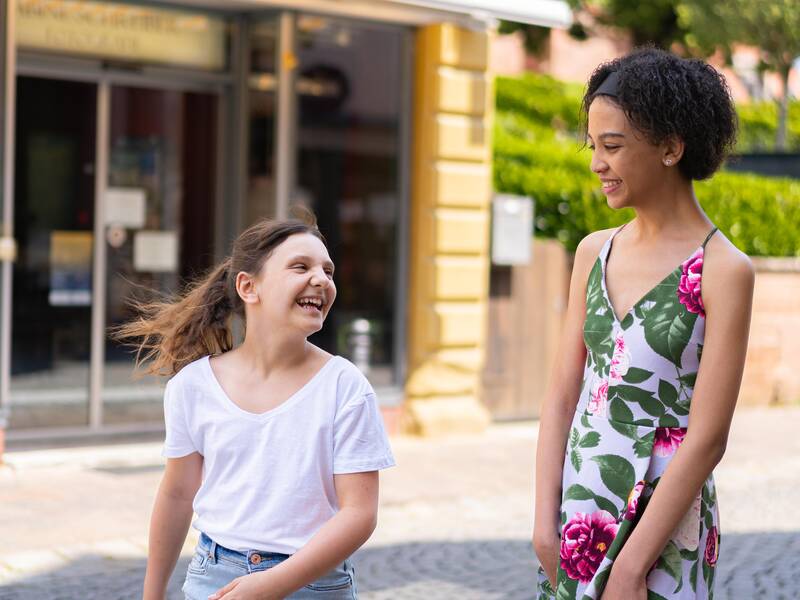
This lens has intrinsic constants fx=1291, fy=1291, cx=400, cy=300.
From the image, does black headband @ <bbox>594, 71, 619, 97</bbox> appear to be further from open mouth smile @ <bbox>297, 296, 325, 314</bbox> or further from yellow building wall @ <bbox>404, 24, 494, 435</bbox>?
yellow building wall @ <bbox>404, 24, 494, 435</bbox>

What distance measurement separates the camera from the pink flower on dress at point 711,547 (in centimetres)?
265

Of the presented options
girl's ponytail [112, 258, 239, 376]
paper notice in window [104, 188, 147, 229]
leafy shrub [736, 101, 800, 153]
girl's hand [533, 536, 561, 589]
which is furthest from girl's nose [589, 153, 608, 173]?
leafy shrub [736, 101, 800, 153]

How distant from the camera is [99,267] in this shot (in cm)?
936

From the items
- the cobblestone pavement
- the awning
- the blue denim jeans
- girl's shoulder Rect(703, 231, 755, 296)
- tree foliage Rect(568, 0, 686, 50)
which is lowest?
the cobblestone pavement

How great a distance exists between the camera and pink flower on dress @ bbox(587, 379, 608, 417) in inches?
106

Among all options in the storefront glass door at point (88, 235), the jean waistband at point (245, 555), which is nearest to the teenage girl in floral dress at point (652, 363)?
the jean waistband at point (245, 555)

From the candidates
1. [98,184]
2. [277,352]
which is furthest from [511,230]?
[277,352]

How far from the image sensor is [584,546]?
8.68ft

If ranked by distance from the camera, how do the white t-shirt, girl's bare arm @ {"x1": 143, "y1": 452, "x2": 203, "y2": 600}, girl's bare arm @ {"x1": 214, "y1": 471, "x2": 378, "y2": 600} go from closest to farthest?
girl's bare arm @ {"x1": 214, "y1": 471, "x2": 378, "y2": 600} < the white t-shirt < girl's bare arm @ {"x1": 143, "y1": 452, "x2": 203, "y2": 600}

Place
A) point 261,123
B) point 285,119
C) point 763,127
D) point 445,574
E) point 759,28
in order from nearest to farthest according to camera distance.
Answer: point 445,574 → point 285,119 → point 261,123 → point 759,28 → point 763,127

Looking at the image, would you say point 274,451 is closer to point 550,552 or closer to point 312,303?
point 312,303

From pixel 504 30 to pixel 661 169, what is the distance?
1990 centimetres

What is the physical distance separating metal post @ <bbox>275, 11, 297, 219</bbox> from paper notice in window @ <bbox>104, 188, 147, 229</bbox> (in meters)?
1.02

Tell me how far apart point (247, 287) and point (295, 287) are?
0.65 ft
